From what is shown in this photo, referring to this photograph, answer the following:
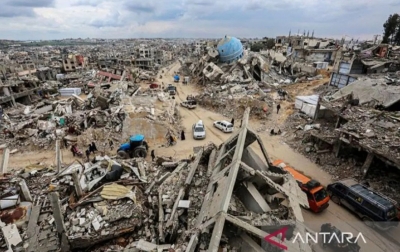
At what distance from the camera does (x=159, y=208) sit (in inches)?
341

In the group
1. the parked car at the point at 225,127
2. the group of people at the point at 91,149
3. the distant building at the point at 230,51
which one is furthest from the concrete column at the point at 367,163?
the distant building at the point at 230,51

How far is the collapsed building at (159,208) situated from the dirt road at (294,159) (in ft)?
10.4

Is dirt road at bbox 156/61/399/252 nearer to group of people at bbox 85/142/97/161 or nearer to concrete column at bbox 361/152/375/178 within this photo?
concrete column at bbox 361/152/375/178

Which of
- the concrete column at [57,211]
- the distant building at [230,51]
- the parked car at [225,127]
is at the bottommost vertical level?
the parked car at [225,127]

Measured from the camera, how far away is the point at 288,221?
635cm

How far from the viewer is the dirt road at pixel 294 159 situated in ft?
30.1

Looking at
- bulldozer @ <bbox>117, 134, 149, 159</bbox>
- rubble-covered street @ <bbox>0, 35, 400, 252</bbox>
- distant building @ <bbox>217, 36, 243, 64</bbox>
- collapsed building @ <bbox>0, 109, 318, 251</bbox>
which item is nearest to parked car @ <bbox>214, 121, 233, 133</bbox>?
rubble-covered street @ <bbox>0, 35, 400, 252</bbox>

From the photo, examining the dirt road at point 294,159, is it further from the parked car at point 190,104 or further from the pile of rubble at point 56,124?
the pile of rubble at point 56,124

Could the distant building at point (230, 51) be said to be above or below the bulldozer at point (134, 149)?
above

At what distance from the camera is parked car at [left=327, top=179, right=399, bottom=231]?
9.22 metres

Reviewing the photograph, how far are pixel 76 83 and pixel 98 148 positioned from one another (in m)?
30.6

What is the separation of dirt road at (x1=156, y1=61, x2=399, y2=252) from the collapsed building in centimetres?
316

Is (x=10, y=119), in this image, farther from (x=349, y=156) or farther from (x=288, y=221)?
(x=349, y=156)

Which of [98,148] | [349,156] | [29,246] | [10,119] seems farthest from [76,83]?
[349,156]
